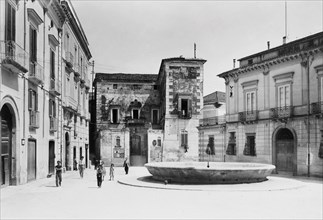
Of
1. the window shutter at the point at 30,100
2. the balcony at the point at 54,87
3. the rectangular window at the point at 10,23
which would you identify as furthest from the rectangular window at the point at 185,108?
the rectangular window at the point at 10,23

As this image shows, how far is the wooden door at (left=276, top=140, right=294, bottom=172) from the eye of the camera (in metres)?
27.5

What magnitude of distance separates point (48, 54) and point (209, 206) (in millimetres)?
14371

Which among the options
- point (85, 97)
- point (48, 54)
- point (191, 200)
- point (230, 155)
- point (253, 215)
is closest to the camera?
point (253, 215)

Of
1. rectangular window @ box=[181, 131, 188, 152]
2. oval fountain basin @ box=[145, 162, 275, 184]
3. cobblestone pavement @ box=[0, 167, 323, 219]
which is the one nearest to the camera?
cobblestone pavement @ box=[0, 167, 323, 219]

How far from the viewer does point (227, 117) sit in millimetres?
34812

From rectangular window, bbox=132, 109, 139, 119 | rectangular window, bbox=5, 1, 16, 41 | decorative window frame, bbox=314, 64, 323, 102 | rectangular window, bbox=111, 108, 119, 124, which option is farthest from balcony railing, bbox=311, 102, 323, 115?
rectangular window, bbox=111, 108, 119, 124

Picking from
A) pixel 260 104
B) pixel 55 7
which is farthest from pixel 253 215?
pixel 260 104

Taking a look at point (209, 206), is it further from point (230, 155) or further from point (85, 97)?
point (85, 97)

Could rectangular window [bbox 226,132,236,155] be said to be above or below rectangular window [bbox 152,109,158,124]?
below

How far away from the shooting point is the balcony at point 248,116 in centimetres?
3065

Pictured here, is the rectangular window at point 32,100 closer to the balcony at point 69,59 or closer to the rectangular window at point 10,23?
the rectangular window at point 10,23

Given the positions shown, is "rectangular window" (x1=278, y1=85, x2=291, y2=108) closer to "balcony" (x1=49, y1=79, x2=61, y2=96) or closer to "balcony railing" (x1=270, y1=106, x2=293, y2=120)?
"balcony railing" (x1=270, y1=106, x2=293, y2=120)

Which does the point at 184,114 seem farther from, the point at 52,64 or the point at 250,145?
the point at 52,64

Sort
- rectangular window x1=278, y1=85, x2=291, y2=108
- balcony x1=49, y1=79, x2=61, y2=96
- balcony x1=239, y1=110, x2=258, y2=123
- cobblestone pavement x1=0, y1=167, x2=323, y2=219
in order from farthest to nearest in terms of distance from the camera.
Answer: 1. balcony x1=239, y1=110, x2=258, y2=123
2. rectangular window x1=278, y1=85, x2=291, y2=108
3. balcony x1=49, y1=79, x2=61, y2=96
4. cobblestone pavement x1=0, y1=167, x2=323, y2=219
